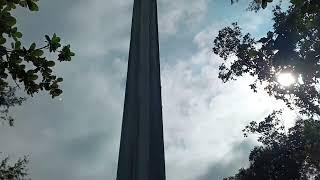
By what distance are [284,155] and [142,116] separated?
37.9 m

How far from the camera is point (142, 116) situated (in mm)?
3895

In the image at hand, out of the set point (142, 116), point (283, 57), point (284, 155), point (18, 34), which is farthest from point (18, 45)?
point (284, 155)

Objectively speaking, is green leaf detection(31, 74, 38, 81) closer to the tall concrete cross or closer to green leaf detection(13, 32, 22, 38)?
green leaf detection(13, 32, 22, 38)

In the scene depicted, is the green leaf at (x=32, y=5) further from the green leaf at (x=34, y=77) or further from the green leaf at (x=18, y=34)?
the green leaf at (x=34, y=77)

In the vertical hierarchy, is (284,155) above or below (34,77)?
above

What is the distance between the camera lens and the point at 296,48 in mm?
23109

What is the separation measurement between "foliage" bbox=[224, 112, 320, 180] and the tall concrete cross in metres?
28.4

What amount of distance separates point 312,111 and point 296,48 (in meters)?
6.10

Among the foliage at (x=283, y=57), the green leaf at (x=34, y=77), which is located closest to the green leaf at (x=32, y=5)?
the green leaf at (x=34, y=77)

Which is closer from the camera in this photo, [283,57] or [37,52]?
[37,52]

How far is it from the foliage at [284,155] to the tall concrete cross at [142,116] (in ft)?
93.2

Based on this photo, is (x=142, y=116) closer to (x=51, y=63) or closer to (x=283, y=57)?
(x=51, y=63)

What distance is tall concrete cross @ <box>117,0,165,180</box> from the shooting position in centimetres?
381

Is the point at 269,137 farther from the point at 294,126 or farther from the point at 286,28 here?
the point at 286,28
